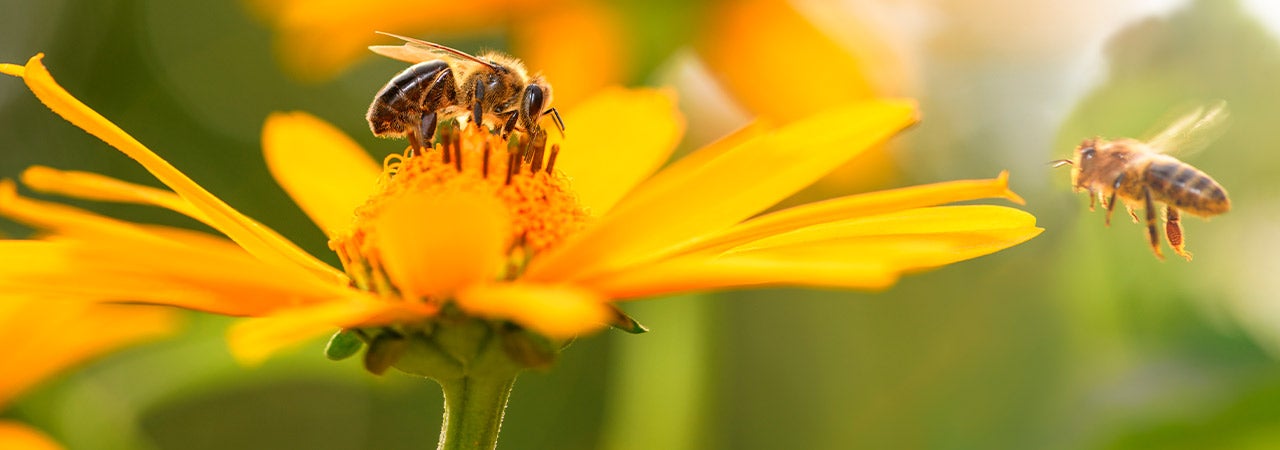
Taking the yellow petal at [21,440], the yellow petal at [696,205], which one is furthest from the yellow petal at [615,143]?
the yellow petal at [21,440]

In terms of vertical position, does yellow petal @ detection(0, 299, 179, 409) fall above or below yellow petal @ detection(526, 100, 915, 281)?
above

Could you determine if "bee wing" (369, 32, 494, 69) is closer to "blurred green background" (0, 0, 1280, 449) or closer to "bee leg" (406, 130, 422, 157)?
"bee leg" (406, 130, 422, 157)

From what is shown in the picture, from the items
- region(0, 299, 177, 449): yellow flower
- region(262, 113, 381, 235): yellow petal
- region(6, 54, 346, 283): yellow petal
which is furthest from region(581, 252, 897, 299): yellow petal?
region(0, 299, 177, 449): yellow flower

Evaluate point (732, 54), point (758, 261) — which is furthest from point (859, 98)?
point (758, 261)

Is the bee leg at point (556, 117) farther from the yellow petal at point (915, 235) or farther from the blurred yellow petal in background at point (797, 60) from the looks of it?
the blurred yellow petal in background at point (797, 60)

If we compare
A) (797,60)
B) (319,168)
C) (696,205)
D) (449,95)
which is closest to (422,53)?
(449,95)

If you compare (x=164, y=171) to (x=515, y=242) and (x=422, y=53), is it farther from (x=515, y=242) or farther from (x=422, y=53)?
(x=422, y=53)
